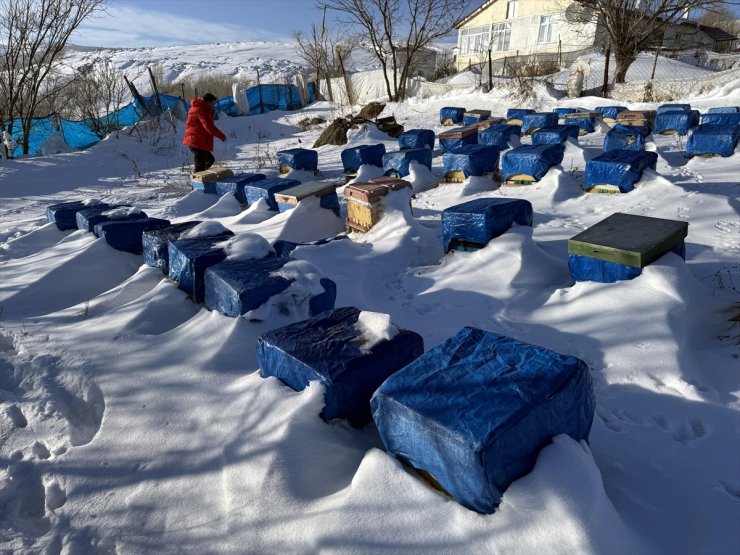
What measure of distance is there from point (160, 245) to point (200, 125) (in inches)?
181

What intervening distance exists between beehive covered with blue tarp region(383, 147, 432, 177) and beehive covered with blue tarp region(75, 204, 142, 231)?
397 centimetres

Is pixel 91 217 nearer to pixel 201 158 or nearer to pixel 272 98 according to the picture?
pixel 201 158

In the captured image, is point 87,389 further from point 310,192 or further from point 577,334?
point 310,192

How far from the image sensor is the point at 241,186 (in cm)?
656

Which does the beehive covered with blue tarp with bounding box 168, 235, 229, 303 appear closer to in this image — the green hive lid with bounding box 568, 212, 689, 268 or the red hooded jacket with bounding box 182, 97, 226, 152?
the green hive lid with bounding box 568, 212, 689, 268

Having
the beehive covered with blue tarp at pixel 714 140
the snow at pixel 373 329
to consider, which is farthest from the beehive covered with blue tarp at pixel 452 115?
the snow at pixel 373 329

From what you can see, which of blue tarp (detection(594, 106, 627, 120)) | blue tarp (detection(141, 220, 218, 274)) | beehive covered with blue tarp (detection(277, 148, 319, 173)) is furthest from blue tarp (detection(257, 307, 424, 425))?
blue tarp (detection(594, 106, 627, 120))

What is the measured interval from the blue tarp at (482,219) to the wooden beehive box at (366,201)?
0.85 m

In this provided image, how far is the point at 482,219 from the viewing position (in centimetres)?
406

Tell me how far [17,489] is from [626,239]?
11.9 feet

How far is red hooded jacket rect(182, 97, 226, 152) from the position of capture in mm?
7594

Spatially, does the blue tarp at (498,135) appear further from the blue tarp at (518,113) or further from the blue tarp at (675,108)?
the blue tarp at (675,108)

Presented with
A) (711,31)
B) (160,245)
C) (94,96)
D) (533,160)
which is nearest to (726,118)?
(533,160)

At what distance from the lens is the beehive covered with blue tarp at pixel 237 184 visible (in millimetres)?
6578
